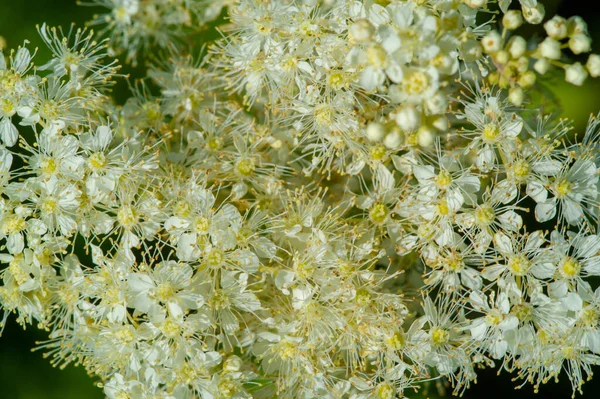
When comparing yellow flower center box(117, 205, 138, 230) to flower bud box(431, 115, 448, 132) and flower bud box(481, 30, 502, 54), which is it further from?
flower bud box(481, 30, 502, 54)

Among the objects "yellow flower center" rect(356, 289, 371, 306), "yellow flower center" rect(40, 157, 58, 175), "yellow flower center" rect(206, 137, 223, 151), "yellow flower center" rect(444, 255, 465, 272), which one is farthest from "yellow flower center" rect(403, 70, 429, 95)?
"yellow flower center" rect(40, 157, 58, 175)

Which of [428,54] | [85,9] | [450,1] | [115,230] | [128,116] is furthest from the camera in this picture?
[85,9]

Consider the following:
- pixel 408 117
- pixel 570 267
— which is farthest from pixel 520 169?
pixel 408 117

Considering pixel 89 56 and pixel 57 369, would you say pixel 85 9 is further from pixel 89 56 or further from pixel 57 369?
pixel 57 369

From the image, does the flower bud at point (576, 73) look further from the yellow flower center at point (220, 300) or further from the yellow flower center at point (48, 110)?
the yellow flower center at point (48, 110)

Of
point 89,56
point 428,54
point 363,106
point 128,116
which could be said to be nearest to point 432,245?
point 363,106

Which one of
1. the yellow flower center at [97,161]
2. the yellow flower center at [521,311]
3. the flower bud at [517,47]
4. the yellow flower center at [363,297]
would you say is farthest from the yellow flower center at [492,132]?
the yellow flower center at [97,161]
